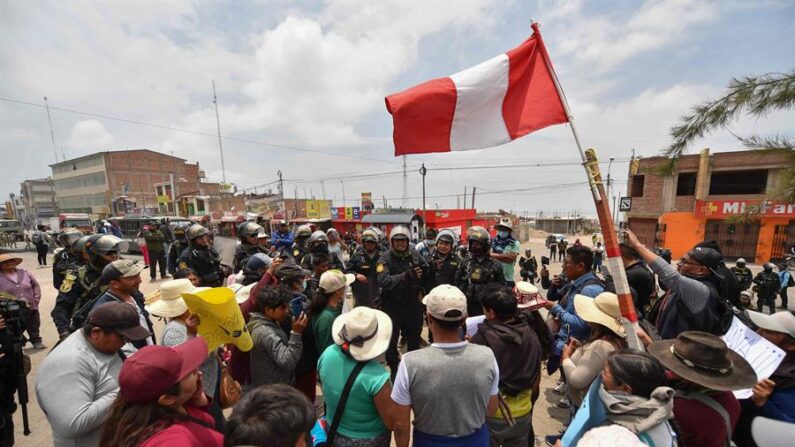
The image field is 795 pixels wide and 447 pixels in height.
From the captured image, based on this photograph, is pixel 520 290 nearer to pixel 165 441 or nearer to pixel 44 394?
pixel 165 441

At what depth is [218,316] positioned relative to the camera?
2.07 meters

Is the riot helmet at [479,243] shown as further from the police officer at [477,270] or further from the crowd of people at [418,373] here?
the crowd of people at [418,373]

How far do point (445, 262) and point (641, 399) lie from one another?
3.53m

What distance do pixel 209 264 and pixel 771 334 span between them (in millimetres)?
6690

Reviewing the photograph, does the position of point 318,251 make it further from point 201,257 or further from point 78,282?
point 78,282

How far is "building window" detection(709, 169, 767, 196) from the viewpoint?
2041cm

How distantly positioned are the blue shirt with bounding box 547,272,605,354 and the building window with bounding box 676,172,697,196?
25.2m

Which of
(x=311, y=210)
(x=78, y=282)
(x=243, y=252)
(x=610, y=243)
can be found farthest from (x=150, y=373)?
(x=311, y=210)

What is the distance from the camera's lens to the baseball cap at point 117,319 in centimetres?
186

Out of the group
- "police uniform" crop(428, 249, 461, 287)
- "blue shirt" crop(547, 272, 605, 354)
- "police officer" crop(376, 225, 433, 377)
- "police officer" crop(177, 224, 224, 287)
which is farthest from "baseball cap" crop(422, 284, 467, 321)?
"police officer" crop(177, 224, 224, 287)

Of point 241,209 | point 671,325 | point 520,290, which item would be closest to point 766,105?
point 671,325

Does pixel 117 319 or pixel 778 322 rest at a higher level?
pixel 117 319

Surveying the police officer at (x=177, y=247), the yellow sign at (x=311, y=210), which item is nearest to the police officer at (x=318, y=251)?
the police officer at (x=177, y=247)

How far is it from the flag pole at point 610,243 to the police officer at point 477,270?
1.54m
